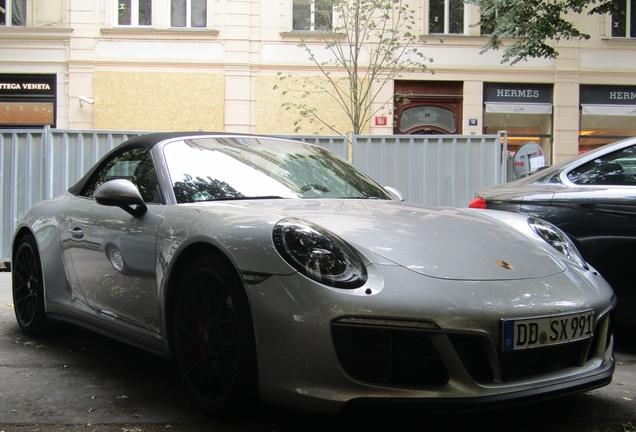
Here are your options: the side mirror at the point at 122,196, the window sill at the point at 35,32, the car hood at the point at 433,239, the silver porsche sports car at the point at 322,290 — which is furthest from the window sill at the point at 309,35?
the car hood at the point at 433,239

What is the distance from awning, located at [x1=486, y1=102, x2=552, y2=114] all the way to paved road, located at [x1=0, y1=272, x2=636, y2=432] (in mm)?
14023

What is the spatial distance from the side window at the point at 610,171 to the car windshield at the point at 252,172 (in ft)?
4.36

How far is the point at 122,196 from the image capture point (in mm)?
3438

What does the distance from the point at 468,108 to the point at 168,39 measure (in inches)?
285

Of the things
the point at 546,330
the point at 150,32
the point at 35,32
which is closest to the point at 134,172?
the point at 546,330

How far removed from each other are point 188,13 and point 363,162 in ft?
30.2

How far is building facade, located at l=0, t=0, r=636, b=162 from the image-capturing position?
55.9 feet

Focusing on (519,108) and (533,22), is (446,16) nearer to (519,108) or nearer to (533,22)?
(519,108)

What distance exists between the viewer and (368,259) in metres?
2.72

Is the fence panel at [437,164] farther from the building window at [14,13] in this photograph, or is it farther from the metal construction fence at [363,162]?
the building window at [14,13]

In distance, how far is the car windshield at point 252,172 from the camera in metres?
3.53

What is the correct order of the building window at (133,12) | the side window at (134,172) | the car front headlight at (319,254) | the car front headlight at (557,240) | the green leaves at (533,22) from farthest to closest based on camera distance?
the building window at (133,12)
the green leaves at (533,22)
the side window at (134,172)
the car front headlight at (557,240)
the car front headlight at (319,254)

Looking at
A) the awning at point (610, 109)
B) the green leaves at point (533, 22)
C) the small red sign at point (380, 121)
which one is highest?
the green leaves at point (533, 22)

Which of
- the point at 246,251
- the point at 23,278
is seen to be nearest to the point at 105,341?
the point at 23,278
